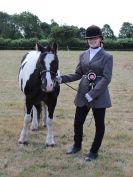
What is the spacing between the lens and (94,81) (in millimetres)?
6973

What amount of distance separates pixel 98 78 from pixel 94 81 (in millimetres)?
79

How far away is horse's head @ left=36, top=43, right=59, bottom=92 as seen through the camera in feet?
23.2

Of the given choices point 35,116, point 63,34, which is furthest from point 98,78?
point 63,34

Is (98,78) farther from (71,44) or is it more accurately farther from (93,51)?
(71,44)

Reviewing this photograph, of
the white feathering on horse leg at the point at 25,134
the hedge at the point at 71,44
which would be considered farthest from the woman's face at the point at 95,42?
the hedge at the point at 71,44

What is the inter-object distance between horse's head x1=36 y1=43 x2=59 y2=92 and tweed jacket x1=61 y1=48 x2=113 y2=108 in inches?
17.5

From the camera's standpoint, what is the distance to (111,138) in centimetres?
875

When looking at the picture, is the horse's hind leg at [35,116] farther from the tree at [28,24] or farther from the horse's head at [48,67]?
the tree at [28,24]

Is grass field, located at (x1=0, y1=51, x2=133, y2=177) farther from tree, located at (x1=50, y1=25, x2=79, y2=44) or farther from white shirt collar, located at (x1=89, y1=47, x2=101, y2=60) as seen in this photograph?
tree, located at (x1=50, y1=25, x2=79, y2=44)

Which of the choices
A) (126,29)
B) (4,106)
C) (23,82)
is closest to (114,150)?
(23,82)

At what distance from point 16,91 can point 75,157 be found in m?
8.84

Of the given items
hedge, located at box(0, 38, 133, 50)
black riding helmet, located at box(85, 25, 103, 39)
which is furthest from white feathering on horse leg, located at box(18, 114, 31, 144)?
hedge, located at box(0, 38, 133, 50)

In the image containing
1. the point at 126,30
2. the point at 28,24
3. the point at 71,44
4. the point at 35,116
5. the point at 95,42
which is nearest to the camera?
the point at 95,42

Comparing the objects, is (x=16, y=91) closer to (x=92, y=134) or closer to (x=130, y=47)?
(x=92, y=134)
